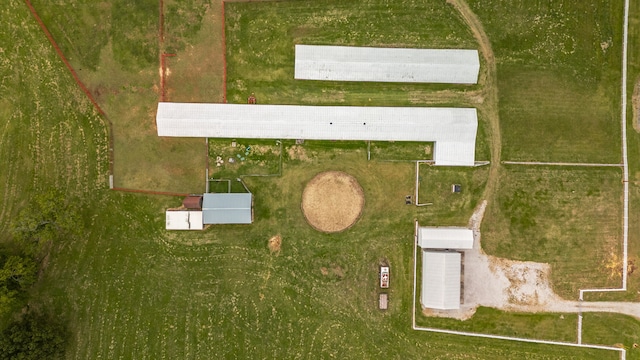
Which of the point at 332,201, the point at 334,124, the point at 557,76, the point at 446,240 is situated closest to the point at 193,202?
the point at 332,201

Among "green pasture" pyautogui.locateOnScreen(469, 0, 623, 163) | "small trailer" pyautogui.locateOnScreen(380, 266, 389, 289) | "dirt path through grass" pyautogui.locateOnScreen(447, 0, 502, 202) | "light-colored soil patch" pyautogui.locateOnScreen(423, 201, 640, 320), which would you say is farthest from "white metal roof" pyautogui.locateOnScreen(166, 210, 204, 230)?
"green pasture" pyautogui.locateOnScreen(469, 0, 623, 163)

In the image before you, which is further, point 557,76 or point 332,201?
point 557,76

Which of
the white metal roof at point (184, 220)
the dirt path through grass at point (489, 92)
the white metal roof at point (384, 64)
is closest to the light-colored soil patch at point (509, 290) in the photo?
the dirt path through grass at point (489, 92)

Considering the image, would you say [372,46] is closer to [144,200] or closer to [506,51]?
[506,51]

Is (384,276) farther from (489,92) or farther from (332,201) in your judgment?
(489,92)

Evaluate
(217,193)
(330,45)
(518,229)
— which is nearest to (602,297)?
(518,229)

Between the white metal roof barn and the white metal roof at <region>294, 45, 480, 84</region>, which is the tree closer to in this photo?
the white metal roof barn
